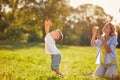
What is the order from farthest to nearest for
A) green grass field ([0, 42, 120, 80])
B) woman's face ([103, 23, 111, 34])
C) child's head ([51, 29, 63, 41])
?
woman's face ([103, 23, 111, 34]) → child's head ([51, 29, 63, 41]) → green grass field ([0, 42, 120, 80])

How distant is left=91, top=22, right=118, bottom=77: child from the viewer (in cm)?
981

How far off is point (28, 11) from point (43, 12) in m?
2.69

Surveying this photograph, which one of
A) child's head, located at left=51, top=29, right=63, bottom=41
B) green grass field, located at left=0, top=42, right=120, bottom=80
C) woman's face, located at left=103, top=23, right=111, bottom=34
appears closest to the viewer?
green grass field, located at left=0, top=42, right=120, bottom=80

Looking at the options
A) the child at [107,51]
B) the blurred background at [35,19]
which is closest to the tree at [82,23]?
the blurred background at [35,19]

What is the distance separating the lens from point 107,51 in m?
9.84

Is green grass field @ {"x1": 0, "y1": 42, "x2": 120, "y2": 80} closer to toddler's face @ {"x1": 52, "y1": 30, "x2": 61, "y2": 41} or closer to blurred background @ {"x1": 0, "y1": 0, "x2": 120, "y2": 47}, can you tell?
toddler's face @ {"x1": 52, "y1": 30, "x2": 61, "y2": 41}

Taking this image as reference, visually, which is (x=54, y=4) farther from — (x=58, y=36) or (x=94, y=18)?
(x=58, y=36)

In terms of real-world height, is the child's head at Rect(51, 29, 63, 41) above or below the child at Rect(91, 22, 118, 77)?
above

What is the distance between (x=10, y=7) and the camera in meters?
44.7

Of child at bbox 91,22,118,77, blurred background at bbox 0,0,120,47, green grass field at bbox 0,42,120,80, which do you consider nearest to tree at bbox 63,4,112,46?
blurred background at bbox 0,0,120,47

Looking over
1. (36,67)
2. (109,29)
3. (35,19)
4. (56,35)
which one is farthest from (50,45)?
(35,19)

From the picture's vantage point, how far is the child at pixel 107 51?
386 inches

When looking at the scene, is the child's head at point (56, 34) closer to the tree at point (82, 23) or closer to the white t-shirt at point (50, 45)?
the white t-shirt at point (50, 45)

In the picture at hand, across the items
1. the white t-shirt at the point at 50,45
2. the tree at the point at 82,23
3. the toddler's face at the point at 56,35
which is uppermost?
the toddler's face at the point at 56,35
